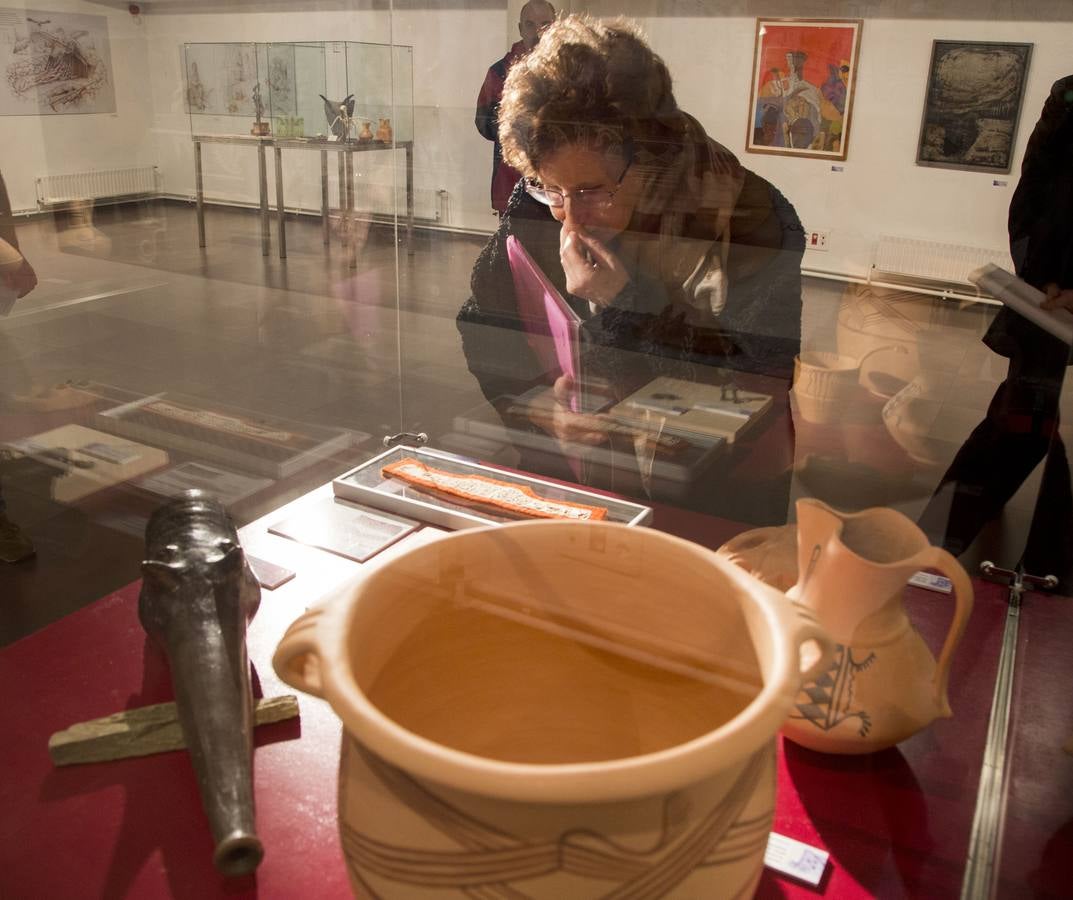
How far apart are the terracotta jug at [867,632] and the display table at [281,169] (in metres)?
1.21

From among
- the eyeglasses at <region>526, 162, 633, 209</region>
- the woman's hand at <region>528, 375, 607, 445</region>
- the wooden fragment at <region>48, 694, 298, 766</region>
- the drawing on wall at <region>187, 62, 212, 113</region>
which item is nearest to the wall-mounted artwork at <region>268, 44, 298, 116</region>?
the drawing on wall at <region>187, 62, 212, 113</region>

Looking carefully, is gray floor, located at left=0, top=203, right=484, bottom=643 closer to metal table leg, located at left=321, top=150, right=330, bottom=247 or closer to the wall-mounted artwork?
metal table leg, located at left=321, top=150, right=330, bottom=247

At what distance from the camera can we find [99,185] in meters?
1.79

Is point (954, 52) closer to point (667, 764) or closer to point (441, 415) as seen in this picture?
point (667, 764)

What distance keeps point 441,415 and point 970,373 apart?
923 millimetres

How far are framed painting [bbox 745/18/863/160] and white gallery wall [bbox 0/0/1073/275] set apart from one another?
13mm

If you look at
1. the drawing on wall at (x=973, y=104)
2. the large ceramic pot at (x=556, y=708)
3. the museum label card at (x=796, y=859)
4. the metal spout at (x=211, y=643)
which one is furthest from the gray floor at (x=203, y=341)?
the museum label card at (x=796, y=859)

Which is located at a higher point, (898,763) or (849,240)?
(849,240)

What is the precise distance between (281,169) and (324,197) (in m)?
0.15

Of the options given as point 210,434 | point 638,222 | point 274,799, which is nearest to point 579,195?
point 638,222

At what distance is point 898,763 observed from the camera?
0.90 meters

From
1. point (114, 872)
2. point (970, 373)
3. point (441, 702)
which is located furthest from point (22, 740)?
point (970, 373)

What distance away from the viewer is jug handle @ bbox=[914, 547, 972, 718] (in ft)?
2.50

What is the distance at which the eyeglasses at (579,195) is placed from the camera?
132cm
